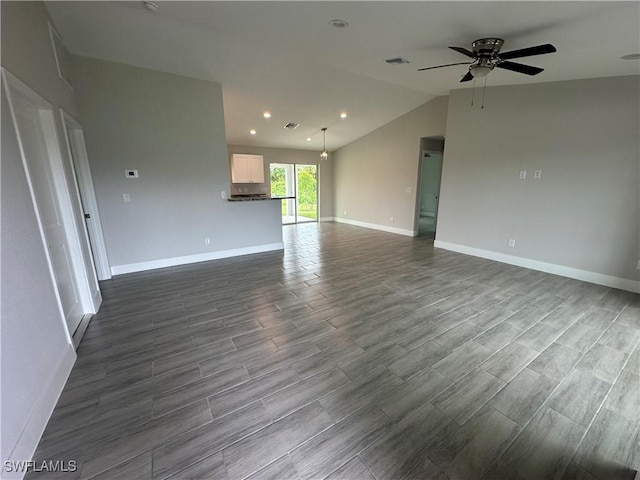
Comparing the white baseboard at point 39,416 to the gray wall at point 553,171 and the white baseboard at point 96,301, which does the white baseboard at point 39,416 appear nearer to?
the white baseboard at point 96,301

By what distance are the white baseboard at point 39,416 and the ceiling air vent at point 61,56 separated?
9.99 ft

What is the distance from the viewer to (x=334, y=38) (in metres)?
3.05

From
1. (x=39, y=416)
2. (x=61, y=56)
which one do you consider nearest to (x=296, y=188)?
(x=61, y=56)

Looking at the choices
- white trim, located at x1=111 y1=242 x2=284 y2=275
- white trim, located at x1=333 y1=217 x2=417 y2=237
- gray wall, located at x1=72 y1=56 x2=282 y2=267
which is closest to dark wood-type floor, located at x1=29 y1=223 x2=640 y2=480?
white trim, located at x1=111 y1=242 x2=284 y2=275

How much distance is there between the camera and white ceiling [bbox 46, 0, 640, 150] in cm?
235

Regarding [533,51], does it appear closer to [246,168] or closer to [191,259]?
[191,259]

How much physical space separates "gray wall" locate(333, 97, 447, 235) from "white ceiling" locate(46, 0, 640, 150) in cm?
121

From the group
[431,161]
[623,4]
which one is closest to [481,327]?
[623,4]

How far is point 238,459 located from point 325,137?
778 centimetres

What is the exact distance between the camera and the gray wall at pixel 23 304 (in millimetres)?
1389

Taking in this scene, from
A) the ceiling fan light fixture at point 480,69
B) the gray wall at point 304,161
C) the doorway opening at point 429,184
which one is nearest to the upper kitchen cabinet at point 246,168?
the gray wall at point 304,161

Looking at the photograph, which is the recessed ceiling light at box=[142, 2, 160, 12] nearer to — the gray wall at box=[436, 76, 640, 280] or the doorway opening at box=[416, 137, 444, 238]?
the gray wall at box=[436, 76, 640, 280]

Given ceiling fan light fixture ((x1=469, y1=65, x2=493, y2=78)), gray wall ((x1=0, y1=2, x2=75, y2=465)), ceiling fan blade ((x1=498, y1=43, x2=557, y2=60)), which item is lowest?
gray wall ((x1=0, y1=2, x2=75, y2=465))

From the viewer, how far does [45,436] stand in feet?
5.00
